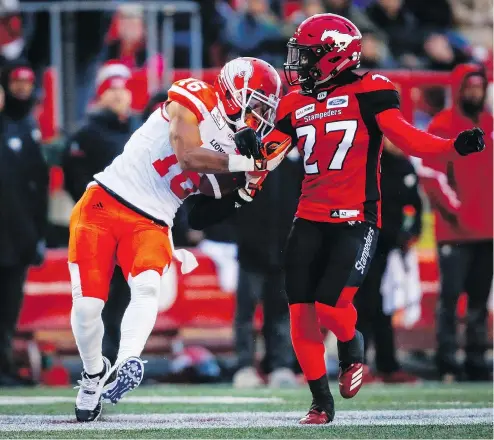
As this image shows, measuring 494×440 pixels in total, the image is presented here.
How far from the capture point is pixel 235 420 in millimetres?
6402

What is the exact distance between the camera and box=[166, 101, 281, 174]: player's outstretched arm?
20.6ft

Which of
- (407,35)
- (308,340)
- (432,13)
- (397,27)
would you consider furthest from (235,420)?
(432,13)

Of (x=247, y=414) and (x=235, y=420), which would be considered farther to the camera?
(x=247, y=414)

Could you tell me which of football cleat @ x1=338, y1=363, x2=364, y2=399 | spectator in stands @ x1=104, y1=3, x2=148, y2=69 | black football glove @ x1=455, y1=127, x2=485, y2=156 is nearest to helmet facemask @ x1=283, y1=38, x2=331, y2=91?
black football glove @ x1=455, y1=127, x2=485, y2=156

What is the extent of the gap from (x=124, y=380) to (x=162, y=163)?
3.74 feet

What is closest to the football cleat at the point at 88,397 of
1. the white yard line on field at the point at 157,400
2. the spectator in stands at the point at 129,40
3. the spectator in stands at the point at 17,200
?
the white yard line on field at the point at 157,400

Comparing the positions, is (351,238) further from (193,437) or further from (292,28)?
(292,28)

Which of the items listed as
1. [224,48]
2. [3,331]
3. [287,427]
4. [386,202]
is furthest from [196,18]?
[287,427]

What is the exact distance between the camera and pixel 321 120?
641 cm

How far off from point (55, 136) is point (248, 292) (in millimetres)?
2007

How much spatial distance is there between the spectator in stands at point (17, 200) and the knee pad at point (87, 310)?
3.09m

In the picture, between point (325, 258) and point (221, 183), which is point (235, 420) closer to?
point (325, 258)

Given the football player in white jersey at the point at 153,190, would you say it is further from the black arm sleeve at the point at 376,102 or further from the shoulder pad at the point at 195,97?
the black arm sleeve at the point at 376,102

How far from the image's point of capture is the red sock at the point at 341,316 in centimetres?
627
